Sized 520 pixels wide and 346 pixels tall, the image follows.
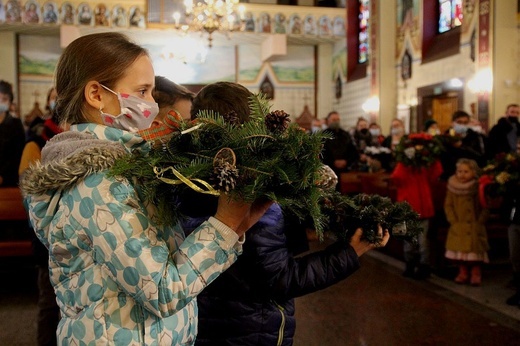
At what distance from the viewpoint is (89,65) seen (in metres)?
1.44

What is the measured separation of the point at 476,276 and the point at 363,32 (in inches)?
570

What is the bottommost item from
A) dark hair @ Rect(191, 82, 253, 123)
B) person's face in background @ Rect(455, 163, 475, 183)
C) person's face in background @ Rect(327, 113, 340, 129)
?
person's face in background @ Rect(455, 163, 475, 183)

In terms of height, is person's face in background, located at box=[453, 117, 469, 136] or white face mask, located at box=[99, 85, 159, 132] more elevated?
person's face in background, located at box=[453, 117, 469, 136]

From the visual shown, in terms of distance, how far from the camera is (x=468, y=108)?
13.0 metres

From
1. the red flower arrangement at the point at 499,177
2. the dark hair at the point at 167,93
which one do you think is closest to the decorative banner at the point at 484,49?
the red flower arrangement at the point at 499,177

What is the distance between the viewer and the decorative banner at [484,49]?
11977mm

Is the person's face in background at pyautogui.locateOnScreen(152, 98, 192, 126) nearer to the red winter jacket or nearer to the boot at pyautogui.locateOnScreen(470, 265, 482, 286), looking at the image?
the red winter jacket

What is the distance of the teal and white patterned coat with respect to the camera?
1257mm

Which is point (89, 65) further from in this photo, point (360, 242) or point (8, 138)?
point (8, 138)

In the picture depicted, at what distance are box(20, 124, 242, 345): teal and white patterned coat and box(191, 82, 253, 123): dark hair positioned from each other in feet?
1.38

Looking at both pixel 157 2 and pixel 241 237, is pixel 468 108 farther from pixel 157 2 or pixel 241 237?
pixel 241 237

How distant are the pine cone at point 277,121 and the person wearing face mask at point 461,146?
621 centimetres

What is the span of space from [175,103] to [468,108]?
1170 centimetres

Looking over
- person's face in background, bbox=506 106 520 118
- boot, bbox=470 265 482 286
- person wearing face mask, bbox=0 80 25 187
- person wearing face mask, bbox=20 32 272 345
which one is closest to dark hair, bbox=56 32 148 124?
person wearing face mask, bbox=20 32 272 345
